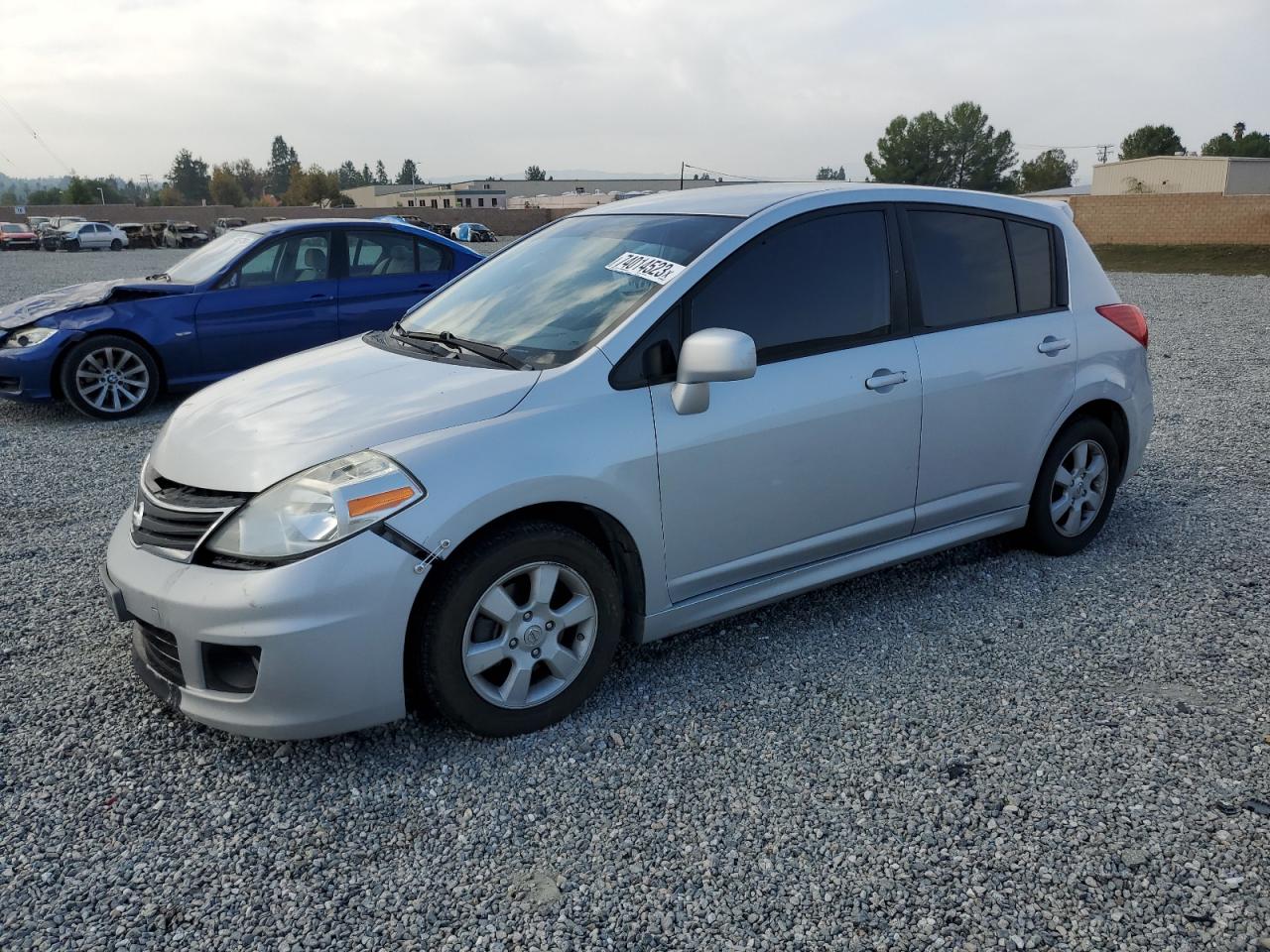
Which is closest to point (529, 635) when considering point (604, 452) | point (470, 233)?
point (604, 452)

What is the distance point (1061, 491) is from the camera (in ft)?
15.2

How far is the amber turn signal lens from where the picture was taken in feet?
9.20

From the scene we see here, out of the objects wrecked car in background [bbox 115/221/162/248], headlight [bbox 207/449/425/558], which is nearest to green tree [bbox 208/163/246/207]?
wrecked car in background [bbox 115/221/162/248]

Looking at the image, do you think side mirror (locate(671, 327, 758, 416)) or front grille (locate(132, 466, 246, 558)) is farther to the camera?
side mirror (locate(671, 327, 758, 416))

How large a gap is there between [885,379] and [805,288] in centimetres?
49

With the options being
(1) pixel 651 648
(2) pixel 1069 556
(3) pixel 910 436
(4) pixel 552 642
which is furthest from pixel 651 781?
(2) pixel 1069 556

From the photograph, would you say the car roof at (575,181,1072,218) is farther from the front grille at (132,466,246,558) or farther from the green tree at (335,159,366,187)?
the green tree at (335,159,366,187)

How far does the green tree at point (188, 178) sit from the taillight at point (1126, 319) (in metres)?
151

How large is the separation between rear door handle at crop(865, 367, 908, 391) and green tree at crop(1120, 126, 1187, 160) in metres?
94.8

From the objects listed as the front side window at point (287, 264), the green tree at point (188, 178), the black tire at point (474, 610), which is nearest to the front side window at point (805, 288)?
the black tire at point (474, 610)

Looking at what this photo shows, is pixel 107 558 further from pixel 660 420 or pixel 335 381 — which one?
pixel 660 420

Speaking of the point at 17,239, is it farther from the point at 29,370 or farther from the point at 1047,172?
the point at 1047,172

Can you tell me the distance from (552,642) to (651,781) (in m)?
0.54

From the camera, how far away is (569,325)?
11.5 feet
